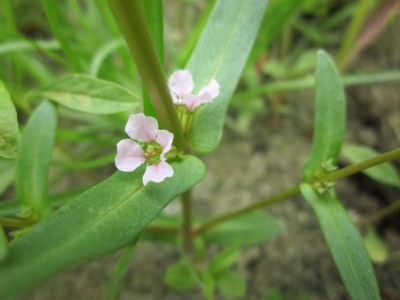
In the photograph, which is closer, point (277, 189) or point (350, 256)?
point (350, 256)

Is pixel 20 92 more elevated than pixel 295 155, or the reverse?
pixel 20 92

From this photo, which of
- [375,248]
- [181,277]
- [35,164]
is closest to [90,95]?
[35,164]

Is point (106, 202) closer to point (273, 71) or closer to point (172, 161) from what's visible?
point (172, 161)

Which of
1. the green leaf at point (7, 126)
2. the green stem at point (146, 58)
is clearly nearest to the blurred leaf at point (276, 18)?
the green stem at point (146, 58)

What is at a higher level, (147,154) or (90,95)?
(90,95)

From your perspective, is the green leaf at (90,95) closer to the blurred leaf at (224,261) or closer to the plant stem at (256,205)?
the plant stem at (256,205)

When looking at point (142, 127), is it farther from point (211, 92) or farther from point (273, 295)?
point (273, 295)

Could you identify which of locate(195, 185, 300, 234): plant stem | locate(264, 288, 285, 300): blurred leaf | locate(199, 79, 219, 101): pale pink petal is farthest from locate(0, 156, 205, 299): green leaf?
locate(264, 288, 285, 300): blurred leaf

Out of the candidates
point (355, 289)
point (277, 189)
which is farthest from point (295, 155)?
point (355, 289)
